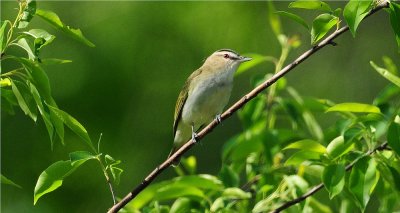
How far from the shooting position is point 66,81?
7469mm

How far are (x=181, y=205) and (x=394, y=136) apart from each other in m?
0.72

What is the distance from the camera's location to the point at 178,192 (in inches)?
99.3

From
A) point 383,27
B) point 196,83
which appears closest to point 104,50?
point 196,83

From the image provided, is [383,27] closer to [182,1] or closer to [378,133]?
[182,1]

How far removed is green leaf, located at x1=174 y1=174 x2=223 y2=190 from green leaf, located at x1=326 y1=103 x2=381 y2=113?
0.45m

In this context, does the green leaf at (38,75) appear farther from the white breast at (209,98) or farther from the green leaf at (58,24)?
the white breast at (209,98)

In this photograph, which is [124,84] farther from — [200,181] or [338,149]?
[338,149]

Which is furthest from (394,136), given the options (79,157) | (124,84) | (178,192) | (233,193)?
(124,84)

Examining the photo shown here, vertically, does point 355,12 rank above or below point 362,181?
above

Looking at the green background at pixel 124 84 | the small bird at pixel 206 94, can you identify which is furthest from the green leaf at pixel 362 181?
the green background at pixel 124 84

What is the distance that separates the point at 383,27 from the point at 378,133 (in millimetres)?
8788

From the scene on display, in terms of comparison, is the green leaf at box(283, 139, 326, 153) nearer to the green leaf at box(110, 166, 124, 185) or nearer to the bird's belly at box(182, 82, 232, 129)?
the green leaf at box(110, 166, 124, 185)

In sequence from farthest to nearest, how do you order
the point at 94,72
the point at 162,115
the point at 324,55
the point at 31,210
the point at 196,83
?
1. the point at 324,55
2. the point at 162,115
3. the point at 94,72
4. the point at 31,210
5. the point at 196,83

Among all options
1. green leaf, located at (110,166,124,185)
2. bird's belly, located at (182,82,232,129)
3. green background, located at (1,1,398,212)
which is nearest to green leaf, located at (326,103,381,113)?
green leaf, located at (110,166,124,185)
